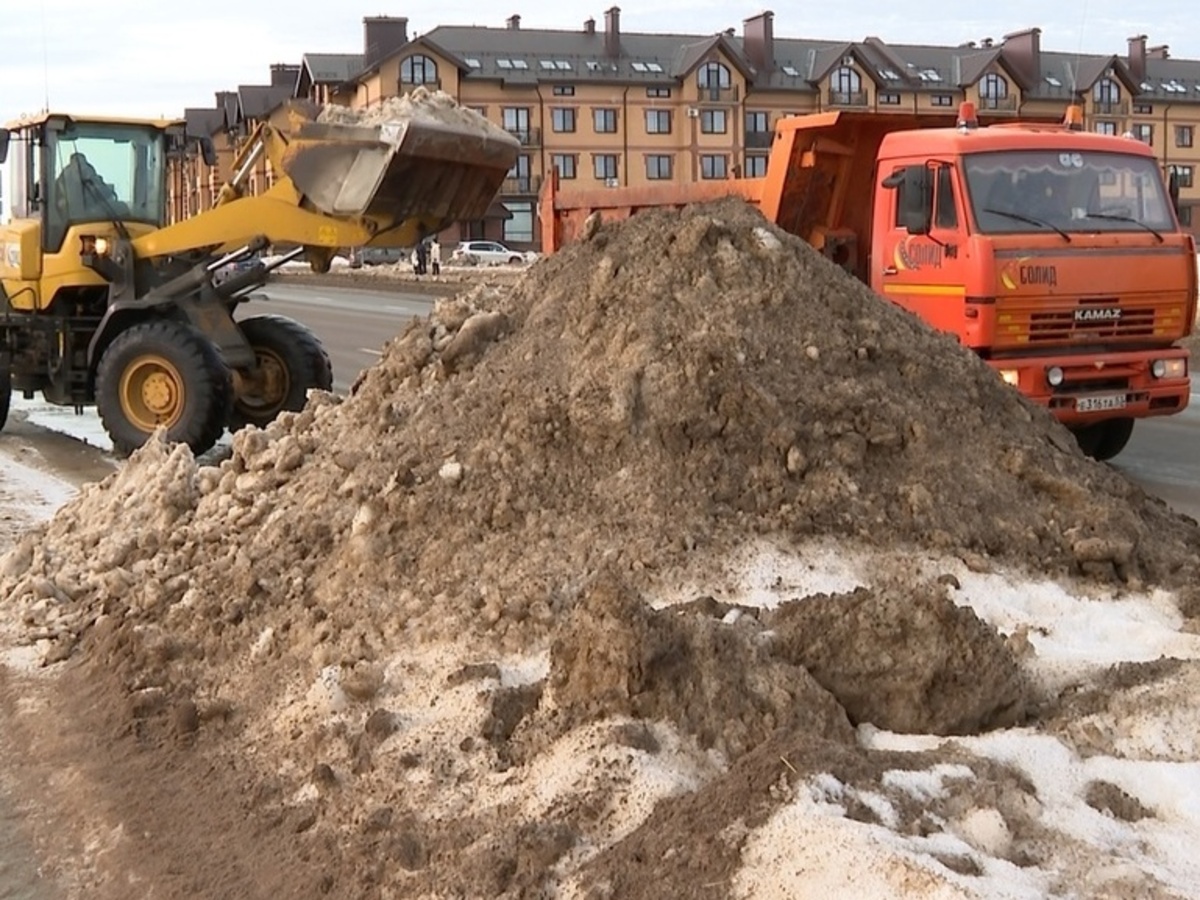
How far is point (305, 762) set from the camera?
16.0 feet

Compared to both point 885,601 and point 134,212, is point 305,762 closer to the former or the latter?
point 885,601

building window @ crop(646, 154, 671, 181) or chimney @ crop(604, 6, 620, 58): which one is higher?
chimney @ crop(604, 6, 620, 58)

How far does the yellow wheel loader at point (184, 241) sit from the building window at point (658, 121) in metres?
57.6

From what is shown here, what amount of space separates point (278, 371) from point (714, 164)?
59.7 metres

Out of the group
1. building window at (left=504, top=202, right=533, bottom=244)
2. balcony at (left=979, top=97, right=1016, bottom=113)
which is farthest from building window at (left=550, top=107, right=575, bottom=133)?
balcony at (left=979, top=97, right=1016, bottom=113)

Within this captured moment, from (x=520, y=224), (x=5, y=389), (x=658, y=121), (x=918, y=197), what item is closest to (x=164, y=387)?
(x=5, y=389)

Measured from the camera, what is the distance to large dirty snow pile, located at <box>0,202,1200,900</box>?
3982 mm

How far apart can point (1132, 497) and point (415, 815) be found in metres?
4.10

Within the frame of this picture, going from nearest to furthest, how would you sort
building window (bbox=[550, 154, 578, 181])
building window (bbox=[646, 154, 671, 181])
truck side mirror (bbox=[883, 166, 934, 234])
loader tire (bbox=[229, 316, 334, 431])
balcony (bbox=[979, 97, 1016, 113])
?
truck side mirror (bbox=[883, 166, 934, 234])
loader tire (bbox=[229, 316, 334, 431])
building window (bbox=[550, 154, 578, 181])
building window (bbox=[646, 154, 671, 181])
balcony (bbox=[979, 97, 1016, 113])

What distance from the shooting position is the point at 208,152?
12625 mm

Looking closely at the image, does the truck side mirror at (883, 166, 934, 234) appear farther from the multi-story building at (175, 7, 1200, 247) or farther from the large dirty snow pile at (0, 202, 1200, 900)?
the multi-story building at (175, 7, 1200, 247)

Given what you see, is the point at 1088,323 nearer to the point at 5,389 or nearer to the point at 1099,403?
the point at 1099,403

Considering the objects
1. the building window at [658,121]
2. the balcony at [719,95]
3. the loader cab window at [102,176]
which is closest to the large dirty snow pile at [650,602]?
the loader cab window at [102,176]

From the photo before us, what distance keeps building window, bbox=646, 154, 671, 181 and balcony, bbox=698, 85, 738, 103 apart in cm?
329
